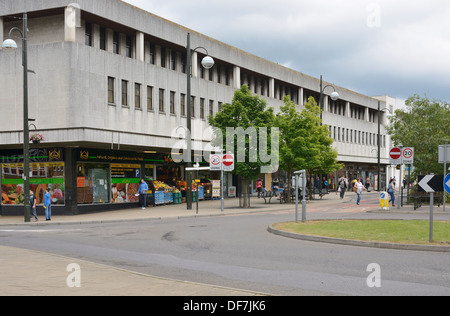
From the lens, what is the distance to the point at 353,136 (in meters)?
71.0

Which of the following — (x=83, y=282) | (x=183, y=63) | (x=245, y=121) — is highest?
(x=183, y=63)

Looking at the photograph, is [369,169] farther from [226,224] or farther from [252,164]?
[226,224]

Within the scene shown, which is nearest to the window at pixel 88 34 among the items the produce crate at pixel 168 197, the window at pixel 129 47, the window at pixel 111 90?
the window at pixel 111 90

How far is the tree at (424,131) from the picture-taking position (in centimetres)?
3372

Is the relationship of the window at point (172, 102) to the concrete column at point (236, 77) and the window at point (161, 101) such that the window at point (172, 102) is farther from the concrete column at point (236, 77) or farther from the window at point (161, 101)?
the concrete column at point (236, 77)

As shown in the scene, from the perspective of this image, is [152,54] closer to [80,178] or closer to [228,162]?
[80,178]

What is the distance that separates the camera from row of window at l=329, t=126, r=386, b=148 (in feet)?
215

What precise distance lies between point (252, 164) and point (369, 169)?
50262 mm

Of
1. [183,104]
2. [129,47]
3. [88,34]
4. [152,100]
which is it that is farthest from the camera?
[183,104]

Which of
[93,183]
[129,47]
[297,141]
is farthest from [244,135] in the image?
[129,47]

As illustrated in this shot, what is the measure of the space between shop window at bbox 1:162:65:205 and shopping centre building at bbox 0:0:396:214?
6 cm

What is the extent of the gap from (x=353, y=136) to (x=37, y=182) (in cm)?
4993

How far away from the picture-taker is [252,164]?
31391 millimetres

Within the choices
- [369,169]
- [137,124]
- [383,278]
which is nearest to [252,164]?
[137,124]
